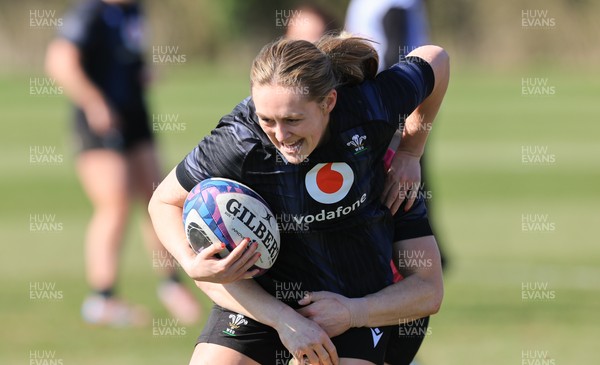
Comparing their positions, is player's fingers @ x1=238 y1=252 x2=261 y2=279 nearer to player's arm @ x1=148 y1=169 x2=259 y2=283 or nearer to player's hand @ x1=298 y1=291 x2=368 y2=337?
player's arm @ x1=148 y1=169 x2=259 y2=283

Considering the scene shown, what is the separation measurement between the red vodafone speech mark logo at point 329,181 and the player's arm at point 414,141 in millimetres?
376

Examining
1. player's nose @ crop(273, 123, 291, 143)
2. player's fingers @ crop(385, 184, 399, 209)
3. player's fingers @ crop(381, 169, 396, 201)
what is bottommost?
player's fingers @ crop(385, 184, 399, 209)

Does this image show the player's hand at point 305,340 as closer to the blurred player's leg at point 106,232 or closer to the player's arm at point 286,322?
the player's arm at point 286,322

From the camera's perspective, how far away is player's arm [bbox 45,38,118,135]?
932cm

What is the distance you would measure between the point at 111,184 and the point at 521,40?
3892 centimetres

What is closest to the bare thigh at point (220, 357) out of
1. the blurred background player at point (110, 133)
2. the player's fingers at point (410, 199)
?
the player's fingers at point (410, 199)

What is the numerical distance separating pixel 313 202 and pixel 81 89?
519 centimetres

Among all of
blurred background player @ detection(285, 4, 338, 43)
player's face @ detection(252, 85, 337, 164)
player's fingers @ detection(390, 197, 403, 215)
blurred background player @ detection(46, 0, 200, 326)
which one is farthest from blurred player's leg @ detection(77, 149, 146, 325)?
player's face @ detection(252, 85, 337, 164)

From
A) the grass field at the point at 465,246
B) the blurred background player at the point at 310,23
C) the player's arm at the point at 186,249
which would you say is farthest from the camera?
the grass field at the point at 465,246

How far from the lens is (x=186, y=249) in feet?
15.2

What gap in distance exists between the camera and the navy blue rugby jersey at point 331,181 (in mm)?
4543

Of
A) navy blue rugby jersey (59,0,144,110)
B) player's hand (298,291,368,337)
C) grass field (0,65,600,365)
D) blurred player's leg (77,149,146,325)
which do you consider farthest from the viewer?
navy blue rugby jersey (59,0,144,110)

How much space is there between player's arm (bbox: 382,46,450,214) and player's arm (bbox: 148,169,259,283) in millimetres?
833

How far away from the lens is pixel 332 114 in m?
4.57
